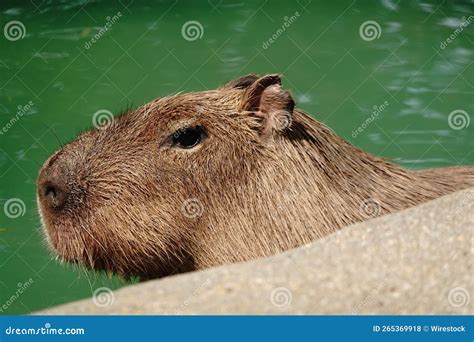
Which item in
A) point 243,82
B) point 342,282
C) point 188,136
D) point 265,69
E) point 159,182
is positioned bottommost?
point 342,282

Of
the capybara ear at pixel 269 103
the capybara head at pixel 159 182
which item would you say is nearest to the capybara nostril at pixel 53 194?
the capybara head at pixel 159 182

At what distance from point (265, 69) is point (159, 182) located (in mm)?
3987

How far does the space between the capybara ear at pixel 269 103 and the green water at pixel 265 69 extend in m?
3.01

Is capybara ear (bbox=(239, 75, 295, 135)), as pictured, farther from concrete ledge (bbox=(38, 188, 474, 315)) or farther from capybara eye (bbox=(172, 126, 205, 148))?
concrete ledge (bbox=(38, 188, 474, 315))

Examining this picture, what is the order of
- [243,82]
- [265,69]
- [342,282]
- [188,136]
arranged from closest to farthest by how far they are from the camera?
[342,282]
[188,136]
[243,82]
[265,69]

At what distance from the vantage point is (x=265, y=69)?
10500 millimetres

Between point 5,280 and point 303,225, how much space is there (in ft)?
13.4

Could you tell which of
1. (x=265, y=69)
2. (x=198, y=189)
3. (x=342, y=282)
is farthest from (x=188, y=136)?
(x=265, y=69)

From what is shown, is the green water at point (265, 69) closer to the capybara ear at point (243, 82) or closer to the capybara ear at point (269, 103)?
the capybara ear at point (243, 82)

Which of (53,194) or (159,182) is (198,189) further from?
(53,194)

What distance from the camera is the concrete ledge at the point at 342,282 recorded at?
15.1 ft

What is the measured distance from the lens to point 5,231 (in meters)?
9.86

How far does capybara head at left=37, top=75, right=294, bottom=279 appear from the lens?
266 inches

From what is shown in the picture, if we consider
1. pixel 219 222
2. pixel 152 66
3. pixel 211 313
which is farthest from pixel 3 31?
pixel 211 313
